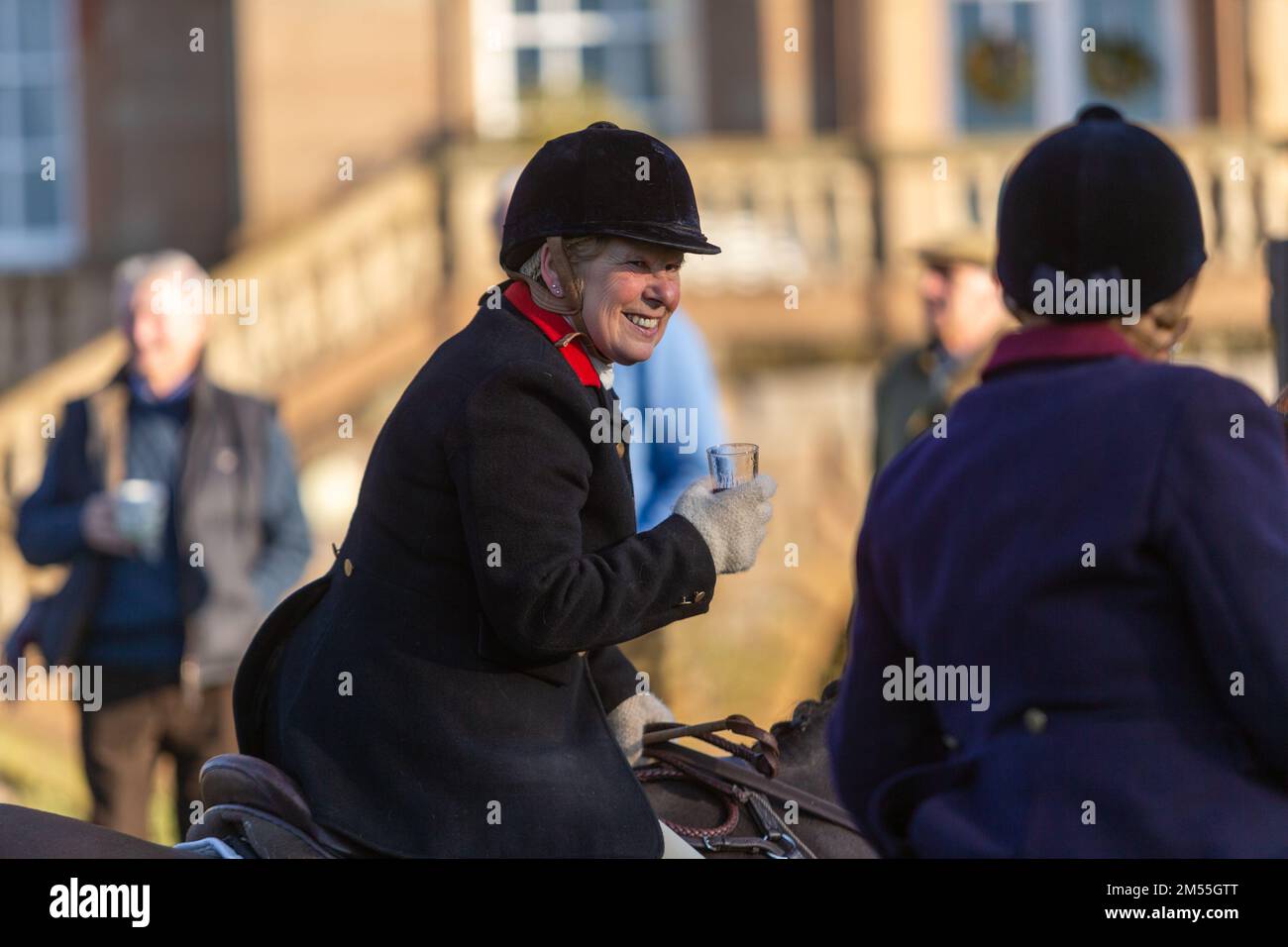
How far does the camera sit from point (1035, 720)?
2.62 metres

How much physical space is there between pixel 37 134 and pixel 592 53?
454 centimetres

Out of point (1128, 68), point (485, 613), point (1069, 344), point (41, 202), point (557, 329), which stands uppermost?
point (1128, 68)

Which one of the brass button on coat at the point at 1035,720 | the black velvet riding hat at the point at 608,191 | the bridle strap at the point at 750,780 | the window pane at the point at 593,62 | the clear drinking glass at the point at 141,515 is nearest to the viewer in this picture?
the brass button on coat at the point at 1035,720

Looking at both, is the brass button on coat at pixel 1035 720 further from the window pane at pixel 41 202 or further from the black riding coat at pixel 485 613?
the window pane at pixel 41 202

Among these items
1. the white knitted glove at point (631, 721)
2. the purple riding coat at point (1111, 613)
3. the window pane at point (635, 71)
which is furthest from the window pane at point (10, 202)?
the purple riding coat at point (1111, 613)

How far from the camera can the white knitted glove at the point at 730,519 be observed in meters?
3.39

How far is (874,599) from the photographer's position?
9.61ft

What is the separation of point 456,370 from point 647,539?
0.42m

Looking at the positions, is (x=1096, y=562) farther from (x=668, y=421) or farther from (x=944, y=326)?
(x=944, y=326)

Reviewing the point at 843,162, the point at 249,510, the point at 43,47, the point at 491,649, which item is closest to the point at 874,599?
the point at 491,649

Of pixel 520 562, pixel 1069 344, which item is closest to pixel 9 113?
pixel 520 562

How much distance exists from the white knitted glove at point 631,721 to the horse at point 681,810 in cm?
6

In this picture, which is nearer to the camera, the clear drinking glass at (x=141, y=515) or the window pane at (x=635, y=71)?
the clear drinking glass at (x=141, y=515)

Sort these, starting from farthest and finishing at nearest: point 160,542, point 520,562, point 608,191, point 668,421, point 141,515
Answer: point 160,542
point 141,515
point 668,421
point 608,191
point 520,562
